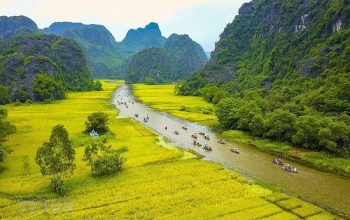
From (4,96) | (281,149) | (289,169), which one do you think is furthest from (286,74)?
(4,96)

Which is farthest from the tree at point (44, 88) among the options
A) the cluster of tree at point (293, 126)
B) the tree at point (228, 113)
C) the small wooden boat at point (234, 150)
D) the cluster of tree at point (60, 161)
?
the small wooden boat at point (234, 150)

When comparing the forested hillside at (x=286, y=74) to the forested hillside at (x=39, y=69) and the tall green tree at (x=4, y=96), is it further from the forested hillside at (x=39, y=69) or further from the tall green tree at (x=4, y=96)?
the tall green tree at (x=4, y=96)

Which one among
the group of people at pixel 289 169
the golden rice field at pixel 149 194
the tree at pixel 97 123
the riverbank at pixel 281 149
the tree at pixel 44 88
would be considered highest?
the tree at pixel 44 88

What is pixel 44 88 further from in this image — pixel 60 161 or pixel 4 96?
pixel 60 161

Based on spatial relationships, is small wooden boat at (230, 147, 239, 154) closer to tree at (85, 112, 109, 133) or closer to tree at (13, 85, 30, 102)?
tree at (85, 112, 109, 133)

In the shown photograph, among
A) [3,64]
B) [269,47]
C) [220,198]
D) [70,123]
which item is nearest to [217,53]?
[269,47]

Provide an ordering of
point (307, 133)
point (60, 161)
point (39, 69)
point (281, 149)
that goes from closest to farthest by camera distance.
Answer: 1. point (60, 161)
2. point (307, 133)
3. point (281, 149)
4. point (39, 69)

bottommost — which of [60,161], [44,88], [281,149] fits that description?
[281,149]

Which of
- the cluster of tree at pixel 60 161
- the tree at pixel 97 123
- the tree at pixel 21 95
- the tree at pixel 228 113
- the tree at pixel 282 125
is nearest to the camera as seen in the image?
the cluster of tree at pixel 60 161
